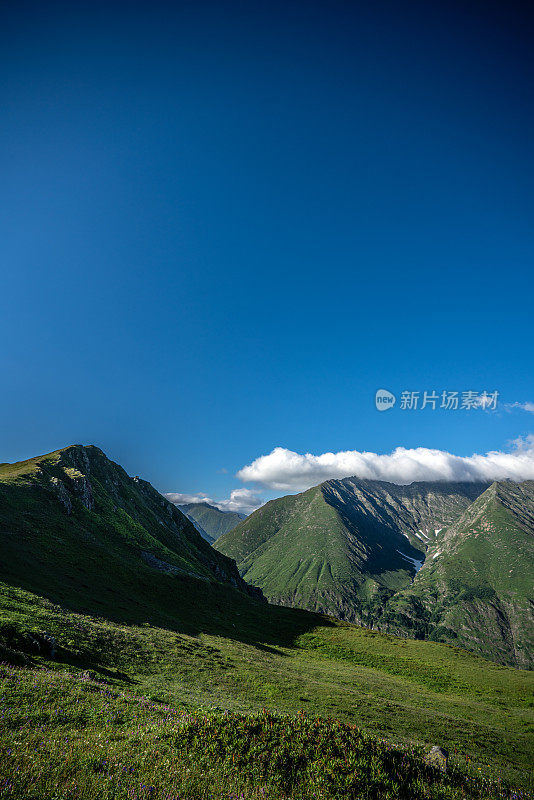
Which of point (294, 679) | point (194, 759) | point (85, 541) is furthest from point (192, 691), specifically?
point (85, 541)

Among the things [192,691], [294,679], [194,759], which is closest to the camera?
[194,759]

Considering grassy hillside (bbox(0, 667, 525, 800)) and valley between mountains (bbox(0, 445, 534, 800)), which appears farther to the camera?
valley between mountains (bbox(0, 445, 534, 800))

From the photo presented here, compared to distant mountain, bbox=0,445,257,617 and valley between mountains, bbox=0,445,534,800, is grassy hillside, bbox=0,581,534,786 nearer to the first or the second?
valley between mountains, bbox=0,445,534,800

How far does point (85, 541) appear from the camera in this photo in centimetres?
6850

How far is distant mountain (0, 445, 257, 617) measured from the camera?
4731 cm

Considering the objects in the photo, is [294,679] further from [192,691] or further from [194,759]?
[194,759]

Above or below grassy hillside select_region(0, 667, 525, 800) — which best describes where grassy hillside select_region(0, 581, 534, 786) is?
below

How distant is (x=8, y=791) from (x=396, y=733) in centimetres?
2935

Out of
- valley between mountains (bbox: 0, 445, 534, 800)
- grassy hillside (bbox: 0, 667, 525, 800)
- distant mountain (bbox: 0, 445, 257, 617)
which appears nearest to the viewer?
grassy hillside (bbox: 0, 667, 525, 800)

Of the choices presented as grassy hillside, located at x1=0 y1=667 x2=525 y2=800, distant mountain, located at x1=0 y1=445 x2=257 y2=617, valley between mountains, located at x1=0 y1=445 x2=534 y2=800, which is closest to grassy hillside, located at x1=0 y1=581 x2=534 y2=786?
valley between mountains, located at x1=0 y1=445 x2=534 y2=800

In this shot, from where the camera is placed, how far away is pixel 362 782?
32.9ft

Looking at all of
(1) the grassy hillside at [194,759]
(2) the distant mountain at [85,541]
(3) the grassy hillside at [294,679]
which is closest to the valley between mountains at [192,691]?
(1) the grassy hillside at [194,759]

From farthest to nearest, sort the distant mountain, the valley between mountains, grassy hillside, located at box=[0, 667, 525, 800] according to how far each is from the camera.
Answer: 1. the distant mountain
2. the valley between mountains
3. grassy hillside, located at box=[0, 667, 525, 800]

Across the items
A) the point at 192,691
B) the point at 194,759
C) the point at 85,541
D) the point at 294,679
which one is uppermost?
the point at 194,759
